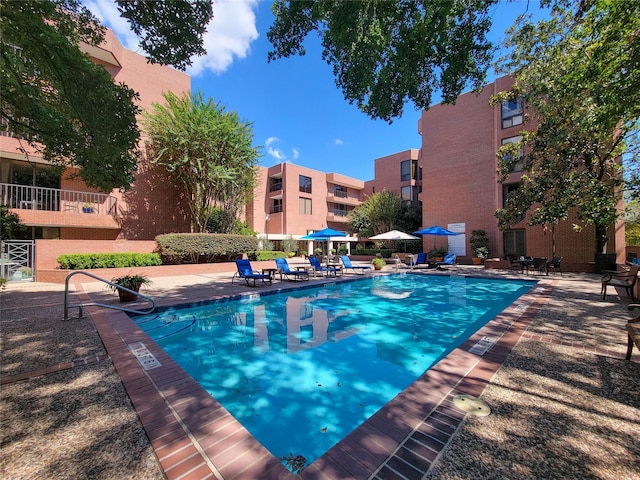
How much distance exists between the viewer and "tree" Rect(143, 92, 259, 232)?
16.6 meters

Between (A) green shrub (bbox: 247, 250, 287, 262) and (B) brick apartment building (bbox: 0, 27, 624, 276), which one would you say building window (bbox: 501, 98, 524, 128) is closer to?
(B) brick apartment building (bbox: 0, 27, 624, 276)

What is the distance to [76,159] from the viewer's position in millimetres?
6152

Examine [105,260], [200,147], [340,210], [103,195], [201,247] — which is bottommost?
[105,260]

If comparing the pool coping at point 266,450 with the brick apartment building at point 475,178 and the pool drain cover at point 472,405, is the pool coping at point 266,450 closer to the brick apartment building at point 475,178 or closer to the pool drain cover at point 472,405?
the pool drain cover at point 472,405

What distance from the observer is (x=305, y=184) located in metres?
34.9

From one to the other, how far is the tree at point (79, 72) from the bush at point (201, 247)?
32.2 feet

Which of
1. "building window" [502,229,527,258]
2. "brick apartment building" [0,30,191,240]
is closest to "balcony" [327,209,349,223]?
"building window" [502,229,527,258]

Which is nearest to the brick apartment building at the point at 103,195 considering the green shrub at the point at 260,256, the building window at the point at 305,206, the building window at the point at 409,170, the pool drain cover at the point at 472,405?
the green shrub at the point at 260,256

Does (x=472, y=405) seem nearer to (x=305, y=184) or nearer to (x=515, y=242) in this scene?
(x=515, y=242)

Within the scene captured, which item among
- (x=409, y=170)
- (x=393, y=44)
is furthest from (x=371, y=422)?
(x=409, y=170)

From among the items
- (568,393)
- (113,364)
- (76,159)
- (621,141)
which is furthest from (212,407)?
(621,141)

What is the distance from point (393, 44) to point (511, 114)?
19337mm

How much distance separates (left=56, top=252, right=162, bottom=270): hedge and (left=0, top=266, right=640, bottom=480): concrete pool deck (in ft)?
32.0

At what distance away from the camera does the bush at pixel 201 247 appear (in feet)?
51.5
